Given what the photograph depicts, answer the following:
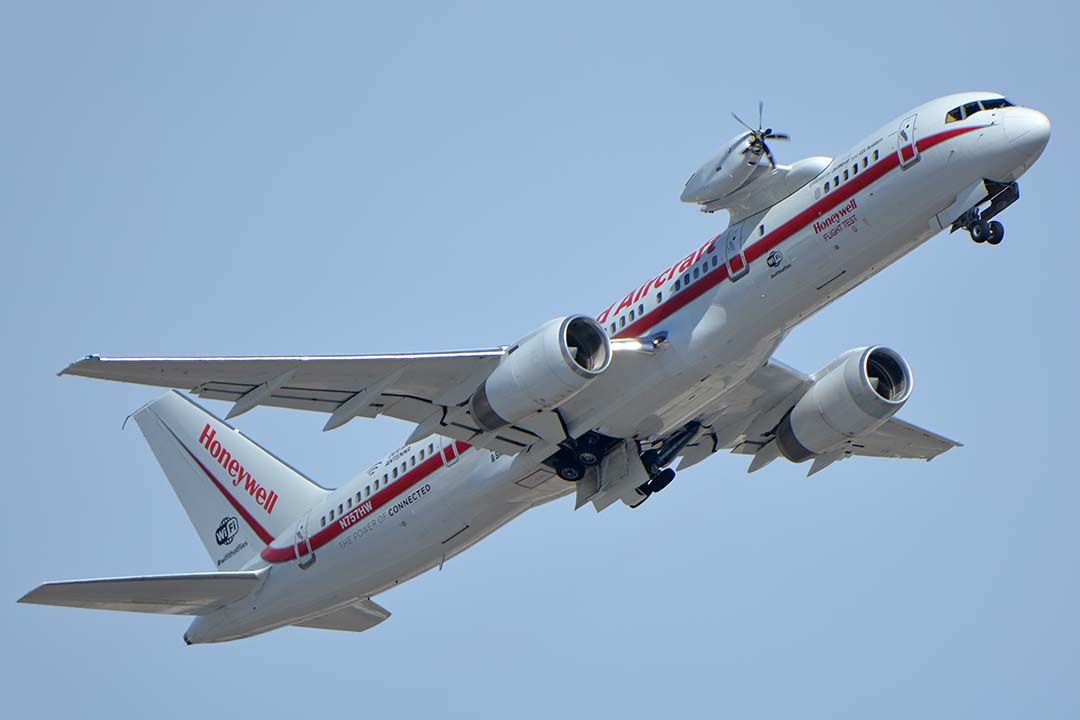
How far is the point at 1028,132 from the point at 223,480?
2244 cm

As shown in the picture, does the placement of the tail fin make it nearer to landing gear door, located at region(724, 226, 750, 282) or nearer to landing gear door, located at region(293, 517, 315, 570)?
landing gear door, located at region(293, 517, 315, 570)

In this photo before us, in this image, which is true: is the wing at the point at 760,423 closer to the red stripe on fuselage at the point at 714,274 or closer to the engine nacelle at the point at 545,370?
the red stripe on fuselage at the point at 714,274

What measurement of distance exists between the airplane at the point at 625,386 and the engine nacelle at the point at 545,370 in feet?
0.14

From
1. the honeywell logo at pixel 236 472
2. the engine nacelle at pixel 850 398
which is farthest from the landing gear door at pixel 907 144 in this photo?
the honeywell logo at pixel 236 472

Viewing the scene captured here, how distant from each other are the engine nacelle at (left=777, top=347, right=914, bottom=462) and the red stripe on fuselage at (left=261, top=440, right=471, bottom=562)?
329 inches

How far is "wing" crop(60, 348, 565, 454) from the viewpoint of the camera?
3027 centimetres

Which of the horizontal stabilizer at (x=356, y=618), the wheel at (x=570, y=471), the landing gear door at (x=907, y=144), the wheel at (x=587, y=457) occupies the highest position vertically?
the landing gear door at (x=907, y=144)

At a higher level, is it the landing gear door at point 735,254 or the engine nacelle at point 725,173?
the engine nacelle at point 725,173

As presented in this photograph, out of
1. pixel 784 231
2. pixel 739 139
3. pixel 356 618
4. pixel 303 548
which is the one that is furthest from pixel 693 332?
pixel 356 618

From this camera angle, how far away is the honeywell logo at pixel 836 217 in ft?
100

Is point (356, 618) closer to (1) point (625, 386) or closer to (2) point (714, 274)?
(1) point (625, 386)

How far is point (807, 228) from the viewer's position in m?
31.0

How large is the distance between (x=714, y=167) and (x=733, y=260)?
6.41 ft

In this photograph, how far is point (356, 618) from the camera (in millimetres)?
39344
